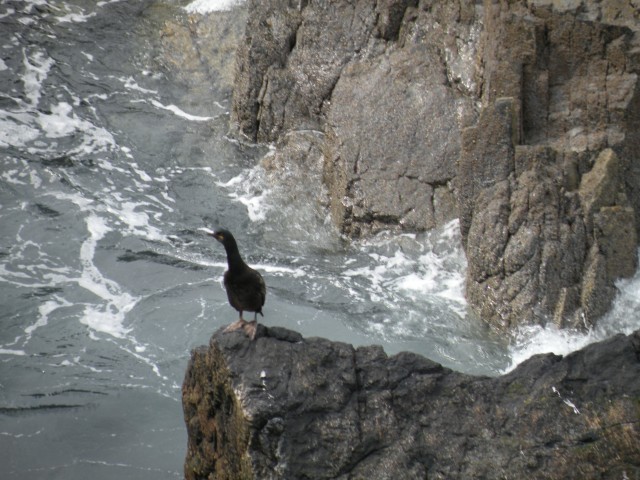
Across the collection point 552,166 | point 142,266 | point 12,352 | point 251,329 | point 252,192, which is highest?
point 552,166

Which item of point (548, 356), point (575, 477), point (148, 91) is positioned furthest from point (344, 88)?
point (575, 477)

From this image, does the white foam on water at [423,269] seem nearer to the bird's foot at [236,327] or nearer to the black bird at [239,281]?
the black bird at [239,281]

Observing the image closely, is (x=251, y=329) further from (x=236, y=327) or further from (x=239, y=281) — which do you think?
(x=239, y=281)

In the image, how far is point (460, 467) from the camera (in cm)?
557

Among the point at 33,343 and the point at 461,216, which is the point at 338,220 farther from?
the point at 33,343

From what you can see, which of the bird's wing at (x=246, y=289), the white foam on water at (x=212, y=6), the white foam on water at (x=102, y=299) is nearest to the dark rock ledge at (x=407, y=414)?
the bird's wing at (x=246, y=289)

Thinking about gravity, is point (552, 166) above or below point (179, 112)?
above

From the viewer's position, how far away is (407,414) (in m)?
5.87

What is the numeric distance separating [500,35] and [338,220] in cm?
294

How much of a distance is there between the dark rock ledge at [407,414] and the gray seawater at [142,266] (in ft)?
7.89

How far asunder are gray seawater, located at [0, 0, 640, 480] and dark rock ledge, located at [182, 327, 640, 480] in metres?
→ 2.41

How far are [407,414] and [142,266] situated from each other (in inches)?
244

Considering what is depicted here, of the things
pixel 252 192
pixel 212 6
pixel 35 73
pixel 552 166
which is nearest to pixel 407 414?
pixel 552 166

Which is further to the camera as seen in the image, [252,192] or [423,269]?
[252,192]
